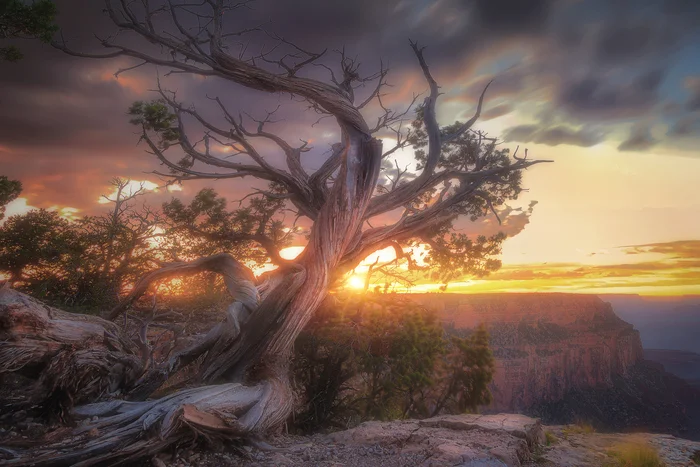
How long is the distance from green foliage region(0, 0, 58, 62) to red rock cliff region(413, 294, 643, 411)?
148 ft

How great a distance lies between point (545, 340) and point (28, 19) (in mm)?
60379

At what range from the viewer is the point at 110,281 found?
455 inches

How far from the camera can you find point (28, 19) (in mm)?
6969

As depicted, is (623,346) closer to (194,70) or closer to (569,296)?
(569,296)

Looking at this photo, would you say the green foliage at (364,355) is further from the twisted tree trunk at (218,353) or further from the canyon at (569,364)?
the canyon at (569,364)

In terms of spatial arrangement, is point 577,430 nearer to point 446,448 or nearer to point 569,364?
point 446,448

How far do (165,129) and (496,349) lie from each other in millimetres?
50724

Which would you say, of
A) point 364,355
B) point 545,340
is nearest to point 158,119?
→ point 364,355

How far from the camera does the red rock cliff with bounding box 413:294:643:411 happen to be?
48.5m

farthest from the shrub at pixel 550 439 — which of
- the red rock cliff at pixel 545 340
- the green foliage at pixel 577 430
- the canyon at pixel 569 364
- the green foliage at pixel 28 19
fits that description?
the red rock cliff at pixel 545 340

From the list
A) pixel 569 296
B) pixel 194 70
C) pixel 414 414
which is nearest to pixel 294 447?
pixel 194 70

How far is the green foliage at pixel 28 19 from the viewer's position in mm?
6887

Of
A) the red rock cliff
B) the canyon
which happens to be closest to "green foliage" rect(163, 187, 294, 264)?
the canyon

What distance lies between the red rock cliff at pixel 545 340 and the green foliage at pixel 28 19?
4517 cm
